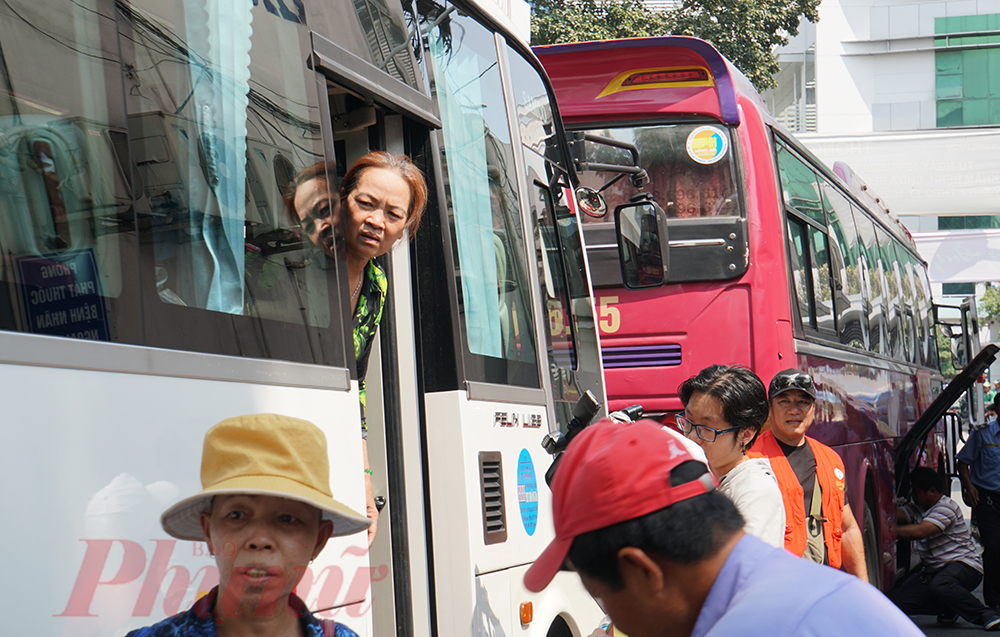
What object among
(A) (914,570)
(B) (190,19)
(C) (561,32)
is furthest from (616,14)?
(B) (190,19)

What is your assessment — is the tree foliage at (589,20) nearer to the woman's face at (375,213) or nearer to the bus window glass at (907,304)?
the bus window glass at (907,304)

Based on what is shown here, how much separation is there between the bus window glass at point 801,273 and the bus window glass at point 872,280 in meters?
2.21

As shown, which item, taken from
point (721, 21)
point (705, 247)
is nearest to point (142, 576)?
point (705, 247)

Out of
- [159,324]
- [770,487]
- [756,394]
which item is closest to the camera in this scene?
[159,324]

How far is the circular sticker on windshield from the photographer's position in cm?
700

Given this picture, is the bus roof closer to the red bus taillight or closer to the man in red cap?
the red bus taillight

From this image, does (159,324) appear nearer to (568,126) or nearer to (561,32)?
(568,126)

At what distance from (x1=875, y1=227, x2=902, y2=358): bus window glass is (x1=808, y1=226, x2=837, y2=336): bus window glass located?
2726 millimetres

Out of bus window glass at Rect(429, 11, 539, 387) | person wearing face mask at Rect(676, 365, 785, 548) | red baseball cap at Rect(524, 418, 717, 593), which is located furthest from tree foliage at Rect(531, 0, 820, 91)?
red baseball cap at Rect(524, 418, 717, 593)

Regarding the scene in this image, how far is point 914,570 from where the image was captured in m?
10.3

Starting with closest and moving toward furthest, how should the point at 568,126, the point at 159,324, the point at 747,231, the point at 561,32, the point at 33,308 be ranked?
the point at 33,308 → the point at 159,324 → the point at 747,231 → the point at 568,126 → the point at 561,32

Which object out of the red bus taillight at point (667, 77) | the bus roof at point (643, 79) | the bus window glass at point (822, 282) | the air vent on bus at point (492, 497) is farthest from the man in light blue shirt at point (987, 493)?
the air vent on bus at point (492, 497)

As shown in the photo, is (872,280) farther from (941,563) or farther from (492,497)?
(492,497)

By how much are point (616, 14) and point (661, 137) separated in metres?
11.7
